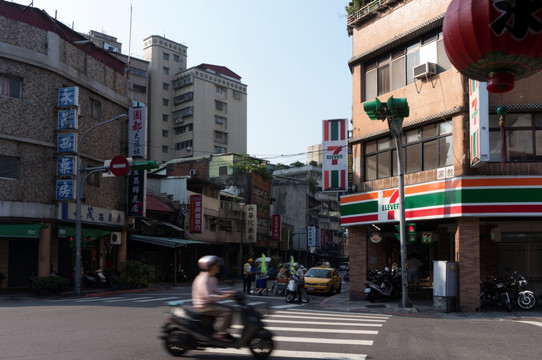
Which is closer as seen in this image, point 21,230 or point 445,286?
point 445,286

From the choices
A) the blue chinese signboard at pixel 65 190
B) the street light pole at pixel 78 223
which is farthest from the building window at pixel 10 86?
the blue chinese signboard at pixel 65 190

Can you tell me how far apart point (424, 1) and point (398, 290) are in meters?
12.0

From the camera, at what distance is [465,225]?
19.5 metres

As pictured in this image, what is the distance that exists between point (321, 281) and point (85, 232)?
1305 cm

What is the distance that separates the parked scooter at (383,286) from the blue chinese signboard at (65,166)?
1561 centimetres

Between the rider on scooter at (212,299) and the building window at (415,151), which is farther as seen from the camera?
the building window at (415,151)

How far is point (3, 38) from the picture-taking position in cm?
2672

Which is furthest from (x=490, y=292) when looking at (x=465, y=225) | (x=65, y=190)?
(x=65, y=190)

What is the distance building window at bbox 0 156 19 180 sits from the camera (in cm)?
2652

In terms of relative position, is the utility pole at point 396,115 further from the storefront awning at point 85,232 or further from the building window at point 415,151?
the storefront awning at point 85,232

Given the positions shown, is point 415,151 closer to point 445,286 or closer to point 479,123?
point 479,123

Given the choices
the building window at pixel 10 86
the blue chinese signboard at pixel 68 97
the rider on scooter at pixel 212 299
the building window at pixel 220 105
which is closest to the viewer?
the rider on scooter at pixel 212 299

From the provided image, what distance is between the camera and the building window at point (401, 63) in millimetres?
21375

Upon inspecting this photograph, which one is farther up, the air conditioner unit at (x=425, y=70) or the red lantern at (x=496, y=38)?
the air conditioner unit at (x=425, y=70)
